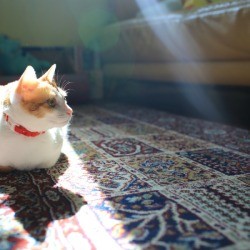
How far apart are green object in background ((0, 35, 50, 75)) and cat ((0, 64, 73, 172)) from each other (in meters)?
1.61

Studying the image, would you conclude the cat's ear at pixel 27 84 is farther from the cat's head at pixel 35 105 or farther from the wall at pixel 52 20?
the wall at pixel 52 20

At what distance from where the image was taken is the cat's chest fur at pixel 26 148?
878 millimetres

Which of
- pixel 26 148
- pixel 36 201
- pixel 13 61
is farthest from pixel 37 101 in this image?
pixel 13 61

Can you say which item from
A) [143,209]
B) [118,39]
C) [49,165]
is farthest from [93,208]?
[118,39]

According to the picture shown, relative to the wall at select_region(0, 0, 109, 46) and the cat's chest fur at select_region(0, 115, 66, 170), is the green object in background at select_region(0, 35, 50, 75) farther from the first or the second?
the cat's chest fur at select_region(0, 115, 66, 170)

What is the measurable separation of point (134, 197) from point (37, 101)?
340 millimetres

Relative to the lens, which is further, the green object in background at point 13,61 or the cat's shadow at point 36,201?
the green object in background at point 13,61

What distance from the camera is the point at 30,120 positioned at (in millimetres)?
846

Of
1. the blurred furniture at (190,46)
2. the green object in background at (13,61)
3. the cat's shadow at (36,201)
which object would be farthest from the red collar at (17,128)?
the green object in background at (13,61)

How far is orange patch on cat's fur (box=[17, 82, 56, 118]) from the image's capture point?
831mm

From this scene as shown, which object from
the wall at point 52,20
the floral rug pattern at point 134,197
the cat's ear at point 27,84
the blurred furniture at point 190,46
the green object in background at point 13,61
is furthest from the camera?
the wall at point 52,20

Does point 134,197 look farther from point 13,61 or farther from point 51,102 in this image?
point 13,61

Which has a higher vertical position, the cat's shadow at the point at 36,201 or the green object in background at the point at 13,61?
the green object in background at the point at 13,61

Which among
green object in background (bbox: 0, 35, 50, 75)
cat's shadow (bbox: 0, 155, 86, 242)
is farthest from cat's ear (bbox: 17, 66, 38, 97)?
green object in background (bbox: 0, 35, 50, 75)
